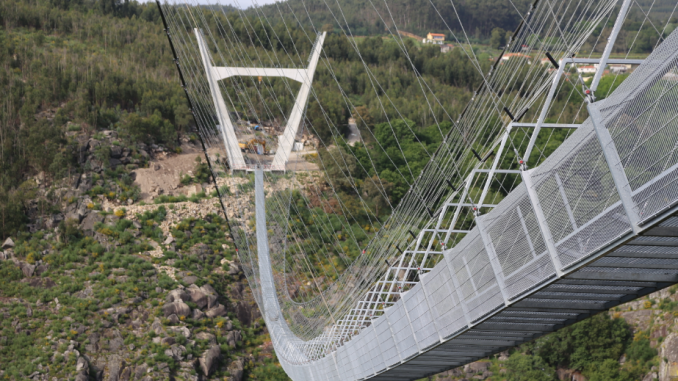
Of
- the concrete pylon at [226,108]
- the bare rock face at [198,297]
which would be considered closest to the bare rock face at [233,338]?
the bare rock face at [198,297]

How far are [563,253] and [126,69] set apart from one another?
2150 centimetres

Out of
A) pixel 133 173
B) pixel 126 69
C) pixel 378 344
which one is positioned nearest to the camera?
pixel 378 344

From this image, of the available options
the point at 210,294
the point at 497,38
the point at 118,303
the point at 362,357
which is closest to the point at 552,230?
the point at 362,357

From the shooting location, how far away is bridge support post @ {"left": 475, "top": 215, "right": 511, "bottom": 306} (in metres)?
5.14

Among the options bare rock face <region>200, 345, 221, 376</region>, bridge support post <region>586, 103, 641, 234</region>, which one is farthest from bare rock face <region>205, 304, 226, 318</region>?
bridge support post <region>586, 103, 641, 234</region>

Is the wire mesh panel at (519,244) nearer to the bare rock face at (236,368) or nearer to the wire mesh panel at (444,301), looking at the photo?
the wire mesh panel at (444,301)

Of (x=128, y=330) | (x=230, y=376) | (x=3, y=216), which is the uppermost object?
(x=3, y=216)

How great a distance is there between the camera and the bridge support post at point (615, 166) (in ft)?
11.7

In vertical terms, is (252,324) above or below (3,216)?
below

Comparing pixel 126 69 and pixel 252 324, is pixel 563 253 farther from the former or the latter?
pixel 126 69

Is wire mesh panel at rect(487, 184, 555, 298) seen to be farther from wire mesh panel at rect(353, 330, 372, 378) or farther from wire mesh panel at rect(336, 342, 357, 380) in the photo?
wire mesh panel at rect(336, 342, 357, 380)

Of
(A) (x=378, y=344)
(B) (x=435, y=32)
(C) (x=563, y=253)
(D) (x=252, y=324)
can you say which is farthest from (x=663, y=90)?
(B) (x=435, y=32)

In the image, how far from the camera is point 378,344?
7.85 meters

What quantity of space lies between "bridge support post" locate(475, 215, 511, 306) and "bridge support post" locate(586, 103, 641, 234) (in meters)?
1.63
